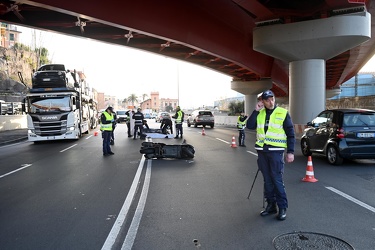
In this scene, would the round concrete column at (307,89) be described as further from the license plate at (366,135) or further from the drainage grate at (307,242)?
the drainage grate at (307,242)

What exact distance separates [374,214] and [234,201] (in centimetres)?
228

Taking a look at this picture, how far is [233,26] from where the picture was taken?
22.7 m

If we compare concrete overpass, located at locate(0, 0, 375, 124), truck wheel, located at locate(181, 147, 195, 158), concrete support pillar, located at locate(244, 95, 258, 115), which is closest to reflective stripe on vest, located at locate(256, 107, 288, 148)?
truck wheel, located at locate(181, 147, 195, 158)

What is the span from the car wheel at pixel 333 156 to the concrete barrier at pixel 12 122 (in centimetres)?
2655

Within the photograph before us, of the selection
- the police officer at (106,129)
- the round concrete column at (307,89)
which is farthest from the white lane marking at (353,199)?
the round concrete column at (307,89)

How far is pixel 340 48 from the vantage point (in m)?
20.2

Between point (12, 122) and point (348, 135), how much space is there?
95.2 feet

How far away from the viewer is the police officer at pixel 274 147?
17.8 feet

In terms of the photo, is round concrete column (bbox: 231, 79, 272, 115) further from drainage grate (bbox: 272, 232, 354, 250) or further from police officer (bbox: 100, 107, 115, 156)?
drainage grate (bbox: 272, 232, 354, 250)

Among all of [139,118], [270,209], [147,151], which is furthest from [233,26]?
[270,209]

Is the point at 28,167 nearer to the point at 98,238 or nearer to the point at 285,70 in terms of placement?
the point at 98,238

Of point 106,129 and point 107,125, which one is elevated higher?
point 107,125

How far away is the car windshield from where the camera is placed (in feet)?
33.6

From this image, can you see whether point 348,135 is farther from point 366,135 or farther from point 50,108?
point 50,108
